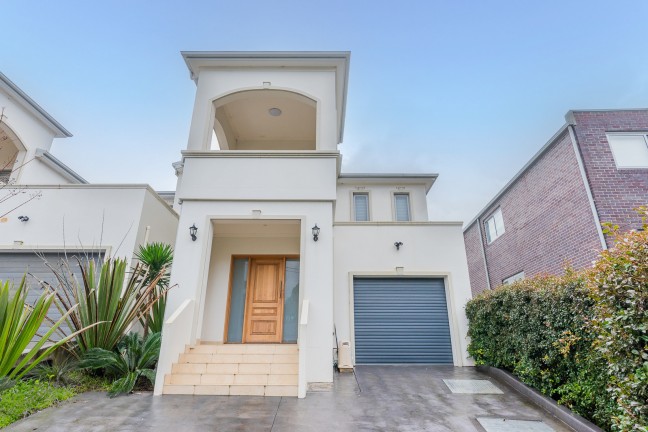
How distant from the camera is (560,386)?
13.9 ft

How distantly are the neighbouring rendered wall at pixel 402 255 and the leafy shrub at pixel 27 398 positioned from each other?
5732 millimetres

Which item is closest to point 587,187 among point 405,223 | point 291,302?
point 405,223

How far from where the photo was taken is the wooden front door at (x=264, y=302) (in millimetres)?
7879

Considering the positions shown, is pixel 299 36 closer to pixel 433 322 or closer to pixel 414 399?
pixel 433 322

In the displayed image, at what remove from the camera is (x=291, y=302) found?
8.15 m

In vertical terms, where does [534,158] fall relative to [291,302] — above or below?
above

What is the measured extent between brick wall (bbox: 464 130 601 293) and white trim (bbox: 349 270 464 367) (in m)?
2.95

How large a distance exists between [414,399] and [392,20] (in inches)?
559

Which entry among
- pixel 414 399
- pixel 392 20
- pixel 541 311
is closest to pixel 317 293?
pixel 414 399

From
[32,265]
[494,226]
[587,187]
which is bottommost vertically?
[32,265]

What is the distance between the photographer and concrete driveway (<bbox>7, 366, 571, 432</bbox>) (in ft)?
12.0

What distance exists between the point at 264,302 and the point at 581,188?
9.00 meters

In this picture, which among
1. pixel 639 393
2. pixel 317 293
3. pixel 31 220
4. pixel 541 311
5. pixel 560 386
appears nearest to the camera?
pixel 639 393

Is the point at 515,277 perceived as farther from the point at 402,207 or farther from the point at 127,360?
the point at 127,360
